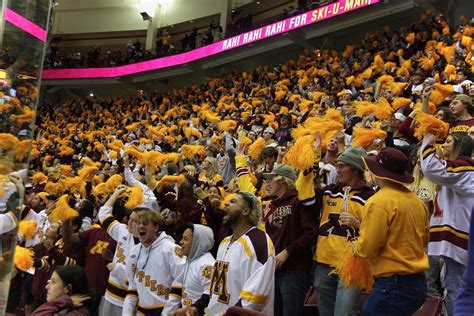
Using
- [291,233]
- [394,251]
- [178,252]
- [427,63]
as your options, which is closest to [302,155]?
[291,233]

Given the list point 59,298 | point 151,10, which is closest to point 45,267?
point 59,298

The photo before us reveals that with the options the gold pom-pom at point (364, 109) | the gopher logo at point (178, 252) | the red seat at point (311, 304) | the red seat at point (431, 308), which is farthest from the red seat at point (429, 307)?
the gold pom-pom at point (364, 109)

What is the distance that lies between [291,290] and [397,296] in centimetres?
112

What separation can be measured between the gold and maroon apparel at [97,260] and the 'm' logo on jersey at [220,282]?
6.23ft

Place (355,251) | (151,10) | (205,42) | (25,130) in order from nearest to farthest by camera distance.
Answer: (25,130)
(355,251)
(205,42)
(151,10)

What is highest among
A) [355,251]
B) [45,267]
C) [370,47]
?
[370,47]

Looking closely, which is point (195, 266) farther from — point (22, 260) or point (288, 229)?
point (22, 260)

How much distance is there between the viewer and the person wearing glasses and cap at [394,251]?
296 centimetres

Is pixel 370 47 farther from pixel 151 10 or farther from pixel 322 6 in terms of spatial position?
pixel 151 10

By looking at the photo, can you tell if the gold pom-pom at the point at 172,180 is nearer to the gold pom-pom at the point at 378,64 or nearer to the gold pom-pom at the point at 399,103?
the gold pom-pom at the point at 399,103

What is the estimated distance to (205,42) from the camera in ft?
72.6

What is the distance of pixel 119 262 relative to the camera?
5047 millimetres

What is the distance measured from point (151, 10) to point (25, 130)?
27.1 meters

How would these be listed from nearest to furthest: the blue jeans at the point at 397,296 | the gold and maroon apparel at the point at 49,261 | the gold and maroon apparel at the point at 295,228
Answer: the blue jeans at the point at 397,296, the gold and maroon apparel at the point at 295,228, the gold and maroon apparel at the point at 49,261
